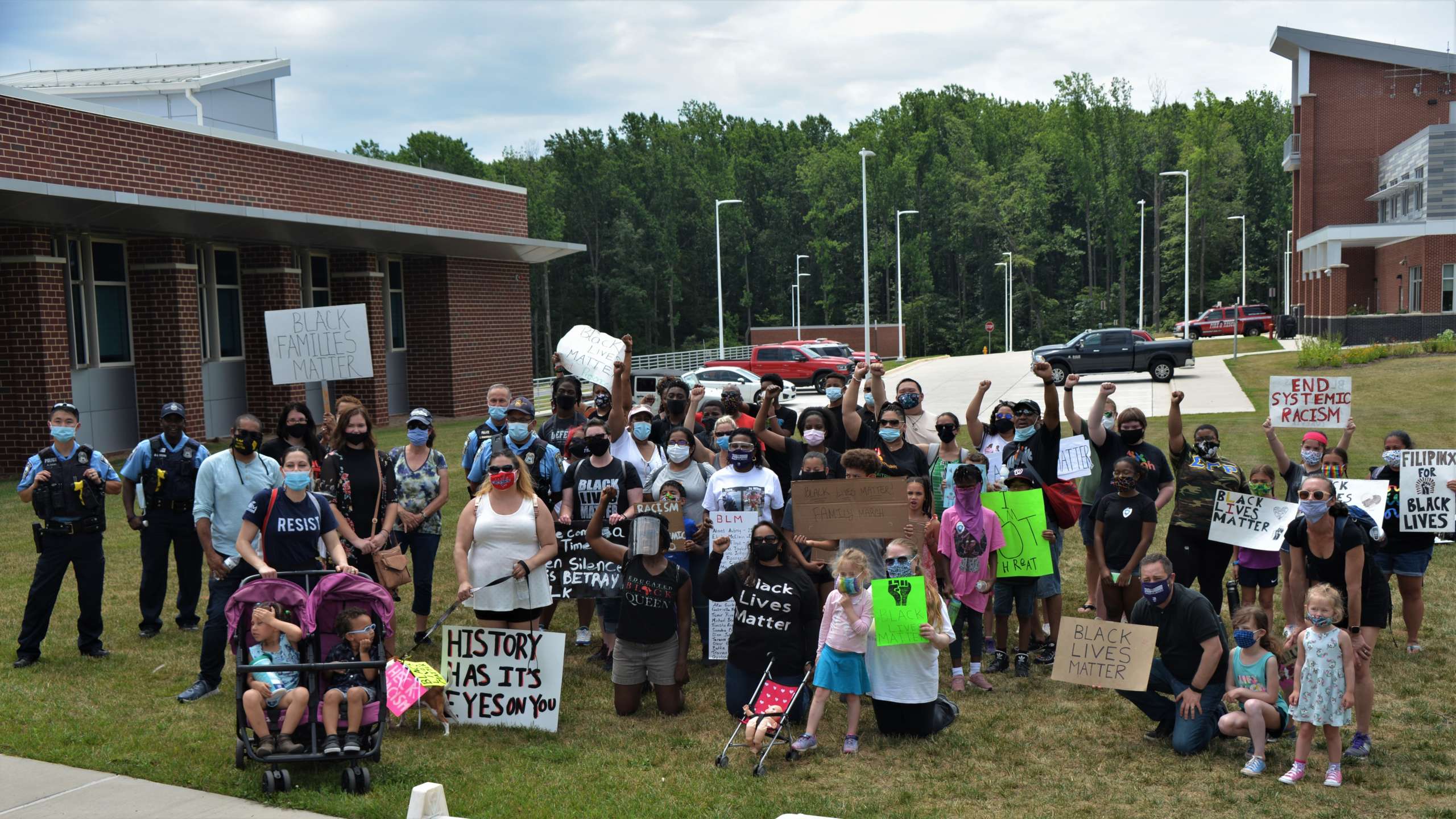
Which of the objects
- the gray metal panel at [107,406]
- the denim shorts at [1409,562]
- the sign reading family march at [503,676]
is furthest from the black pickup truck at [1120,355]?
the sign reading family march at [503,676]

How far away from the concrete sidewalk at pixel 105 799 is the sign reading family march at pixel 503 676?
1.75 m

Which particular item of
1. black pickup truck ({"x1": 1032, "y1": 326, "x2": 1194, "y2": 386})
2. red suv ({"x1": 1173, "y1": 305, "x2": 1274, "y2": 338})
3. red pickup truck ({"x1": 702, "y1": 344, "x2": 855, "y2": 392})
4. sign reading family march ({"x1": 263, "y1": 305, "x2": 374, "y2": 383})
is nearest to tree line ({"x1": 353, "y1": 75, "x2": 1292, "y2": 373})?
red suv ({"x1": 1173, "y1": 305, "x2": 1274, "y2": 338})

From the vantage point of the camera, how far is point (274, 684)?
6879 millimetres

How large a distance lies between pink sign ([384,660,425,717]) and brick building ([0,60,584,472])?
13.9m

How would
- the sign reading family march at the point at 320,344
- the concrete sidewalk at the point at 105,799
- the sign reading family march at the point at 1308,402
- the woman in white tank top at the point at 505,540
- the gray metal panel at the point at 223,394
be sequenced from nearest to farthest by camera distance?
1. the concrete sidewalk at the point at 105,799
2. the woman in white tank top at the point at 505,540
3. the sign reading family march at the point at 1308,402
4. the sign reading family march at the point at 320,344
5. the gray metal panel at the point at 223,394

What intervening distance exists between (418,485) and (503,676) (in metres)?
2.16

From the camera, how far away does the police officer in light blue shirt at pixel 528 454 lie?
964 cm

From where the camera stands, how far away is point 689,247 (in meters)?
103

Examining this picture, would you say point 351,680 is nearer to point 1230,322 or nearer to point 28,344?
point 28,344

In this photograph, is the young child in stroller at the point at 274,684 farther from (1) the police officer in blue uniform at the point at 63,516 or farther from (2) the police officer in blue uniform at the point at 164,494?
(1) the police officer in blue uniform at the point at 63,516

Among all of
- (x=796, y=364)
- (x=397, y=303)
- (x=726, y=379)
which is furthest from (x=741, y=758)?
(x=796, y=364)

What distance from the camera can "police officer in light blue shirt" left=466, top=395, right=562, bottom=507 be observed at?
9.64 m

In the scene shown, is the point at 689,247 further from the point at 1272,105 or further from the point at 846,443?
the point at 846,443

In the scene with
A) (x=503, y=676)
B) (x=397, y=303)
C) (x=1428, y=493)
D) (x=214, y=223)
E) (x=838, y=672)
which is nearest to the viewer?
(x=838, y=672)
